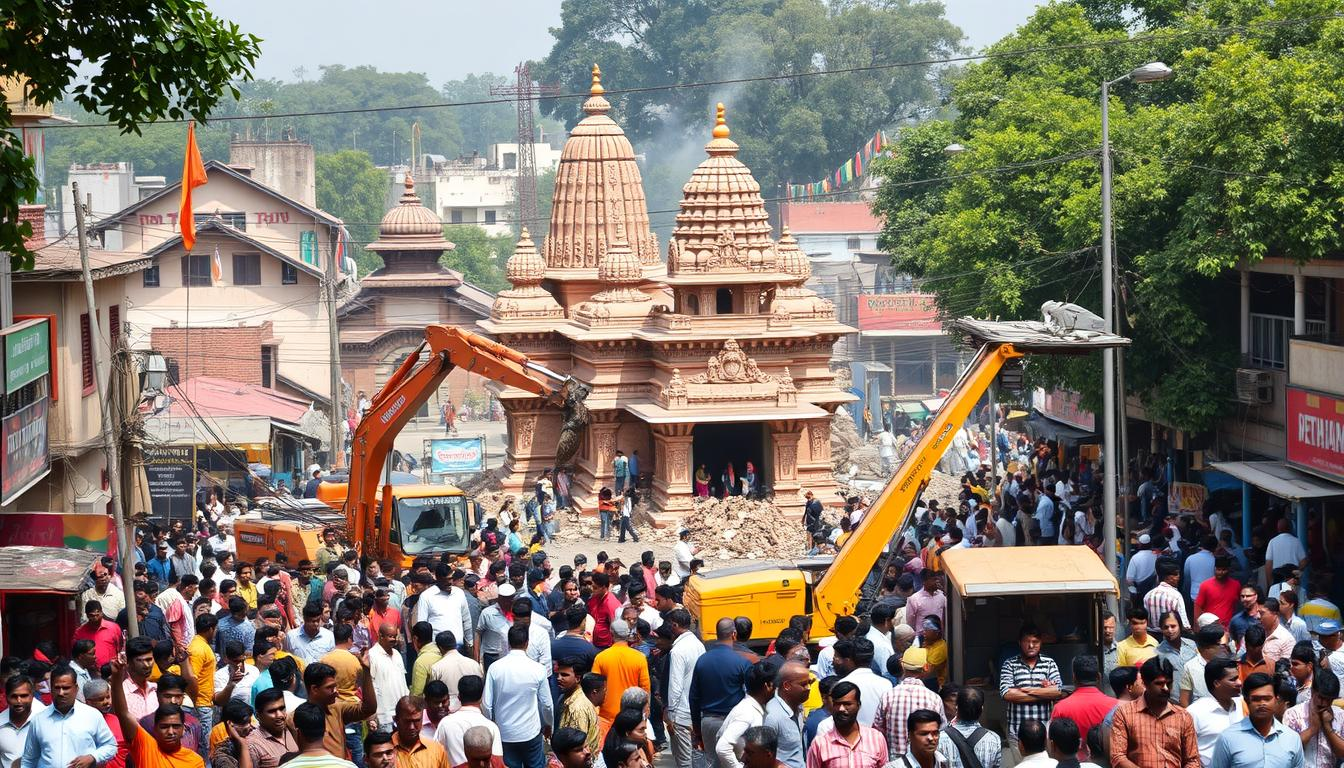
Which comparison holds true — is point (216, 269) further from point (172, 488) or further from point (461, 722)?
point (461, 722)

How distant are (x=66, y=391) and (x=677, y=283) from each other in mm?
13664

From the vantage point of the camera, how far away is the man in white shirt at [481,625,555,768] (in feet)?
42.9

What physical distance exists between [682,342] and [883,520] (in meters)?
20.1

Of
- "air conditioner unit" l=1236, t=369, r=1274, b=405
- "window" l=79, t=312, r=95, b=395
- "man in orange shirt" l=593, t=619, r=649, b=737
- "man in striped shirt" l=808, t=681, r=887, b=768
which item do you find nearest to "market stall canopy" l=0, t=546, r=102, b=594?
"man in orange shirt" l=593, t=619, r=649, b=737

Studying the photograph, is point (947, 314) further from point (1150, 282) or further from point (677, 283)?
point (1150, 282)

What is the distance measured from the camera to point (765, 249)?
3947 cm

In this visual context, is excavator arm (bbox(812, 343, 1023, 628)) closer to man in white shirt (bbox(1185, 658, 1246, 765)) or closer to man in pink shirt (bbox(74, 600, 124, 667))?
man in white shirt (bbox(1185, 658, 1246, 765))

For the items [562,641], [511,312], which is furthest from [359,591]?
[511,312]

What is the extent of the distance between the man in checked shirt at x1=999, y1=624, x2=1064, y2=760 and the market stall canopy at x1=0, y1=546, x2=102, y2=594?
853 cm

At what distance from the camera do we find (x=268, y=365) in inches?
2108

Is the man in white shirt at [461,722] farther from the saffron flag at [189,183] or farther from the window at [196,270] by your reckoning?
the window at [196,270]

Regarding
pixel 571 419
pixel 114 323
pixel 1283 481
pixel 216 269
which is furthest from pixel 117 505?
pixel 216 269

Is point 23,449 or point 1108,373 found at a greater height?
point 1108,373

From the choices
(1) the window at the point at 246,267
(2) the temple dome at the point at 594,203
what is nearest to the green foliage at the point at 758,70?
(1) the window at the point at 246,267
